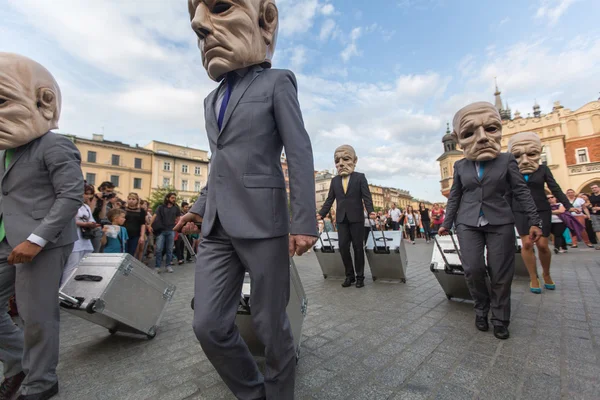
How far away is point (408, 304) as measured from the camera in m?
3.71

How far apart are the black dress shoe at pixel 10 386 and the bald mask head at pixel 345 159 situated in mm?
4439

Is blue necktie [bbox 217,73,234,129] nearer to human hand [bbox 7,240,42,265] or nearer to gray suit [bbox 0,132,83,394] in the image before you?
gray suit [bbox 0,132,83,394]

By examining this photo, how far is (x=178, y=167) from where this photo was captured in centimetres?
4997

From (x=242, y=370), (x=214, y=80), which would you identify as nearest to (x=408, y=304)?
(x=242, y=370)

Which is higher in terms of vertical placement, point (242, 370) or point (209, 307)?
point (209, 307)

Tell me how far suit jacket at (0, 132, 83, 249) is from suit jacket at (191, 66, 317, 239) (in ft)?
3.61

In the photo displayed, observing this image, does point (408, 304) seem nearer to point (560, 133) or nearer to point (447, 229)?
point (447, 229)

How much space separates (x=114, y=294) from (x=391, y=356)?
7.63 ft

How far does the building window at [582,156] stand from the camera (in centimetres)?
3425

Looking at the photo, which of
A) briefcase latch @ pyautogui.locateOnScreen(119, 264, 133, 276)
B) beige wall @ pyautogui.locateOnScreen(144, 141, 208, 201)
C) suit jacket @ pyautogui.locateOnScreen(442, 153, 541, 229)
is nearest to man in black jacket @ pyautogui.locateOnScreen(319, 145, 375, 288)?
suit jacket @ pyautogui.locateOnScreen(442, 153, 541, 229)

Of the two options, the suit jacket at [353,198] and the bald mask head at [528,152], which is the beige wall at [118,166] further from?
the bald mask head at [528,152]

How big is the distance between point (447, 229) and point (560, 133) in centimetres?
4511

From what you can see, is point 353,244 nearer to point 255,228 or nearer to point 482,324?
point 482,324

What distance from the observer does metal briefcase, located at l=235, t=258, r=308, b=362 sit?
6.82 feet
